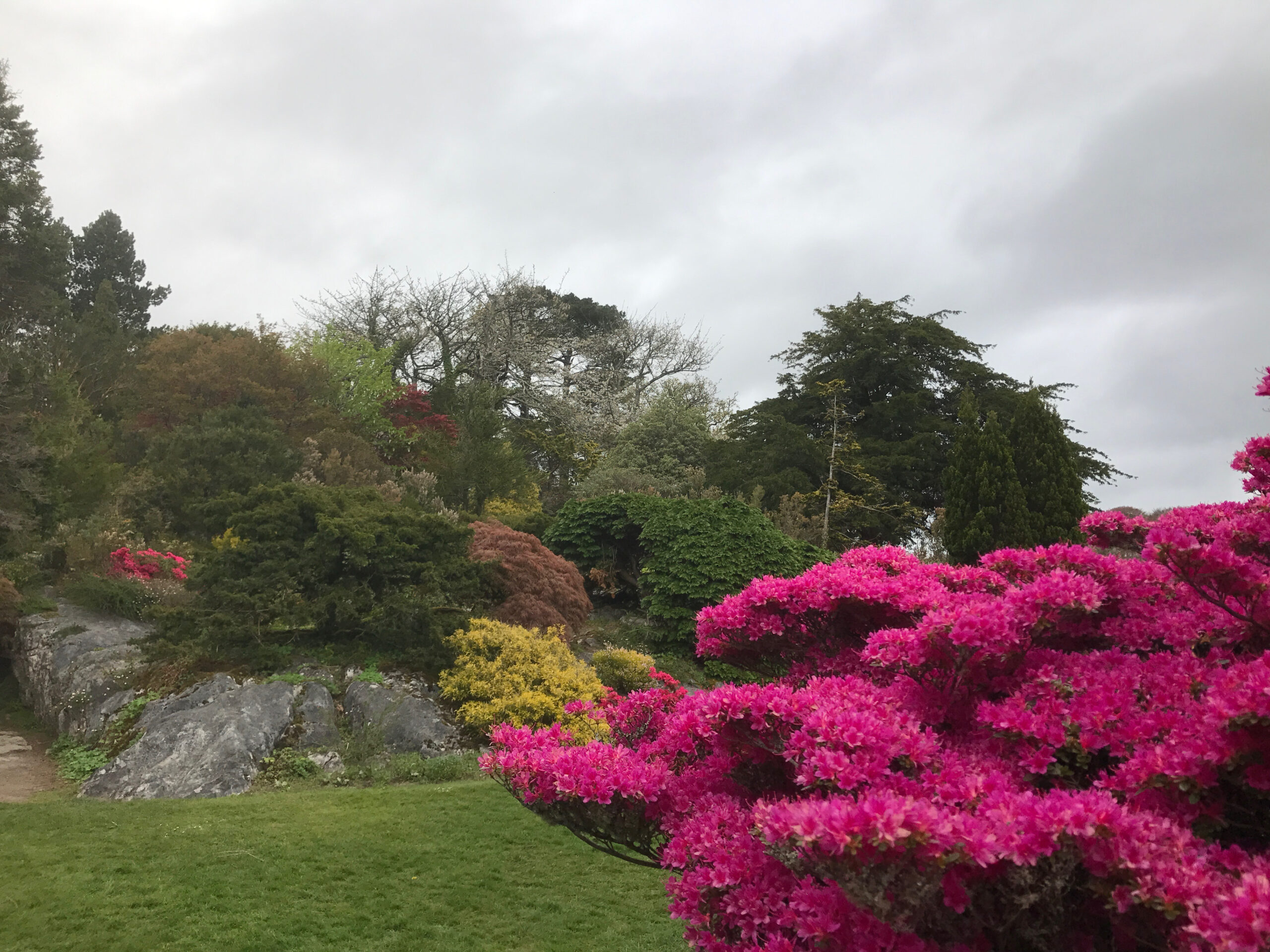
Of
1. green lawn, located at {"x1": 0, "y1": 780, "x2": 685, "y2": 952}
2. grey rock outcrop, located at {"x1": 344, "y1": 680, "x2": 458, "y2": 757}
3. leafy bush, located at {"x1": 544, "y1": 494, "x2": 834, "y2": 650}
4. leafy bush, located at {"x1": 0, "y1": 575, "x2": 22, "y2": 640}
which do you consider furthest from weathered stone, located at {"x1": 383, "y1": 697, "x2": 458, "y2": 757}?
leafy bush, located at {"x1": 0, "y1": 575, "x2": 22, "y2": 640}

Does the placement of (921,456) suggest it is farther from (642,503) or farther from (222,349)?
(222,349)

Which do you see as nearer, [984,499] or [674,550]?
[674,550]

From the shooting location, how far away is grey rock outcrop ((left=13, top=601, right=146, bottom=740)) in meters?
9.59

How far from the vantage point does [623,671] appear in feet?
34.6

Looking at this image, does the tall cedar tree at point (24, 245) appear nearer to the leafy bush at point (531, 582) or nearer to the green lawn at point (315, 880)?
the leafy bush at point (531, 582)

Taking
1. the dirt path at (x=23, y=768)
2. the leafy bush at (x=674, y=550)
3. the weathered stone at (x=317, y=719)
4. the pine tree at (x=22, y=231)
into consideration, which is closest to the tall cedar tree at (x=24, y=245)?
the pine tree at (x=22, y=231)

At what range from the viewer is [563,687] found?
30.4 feet

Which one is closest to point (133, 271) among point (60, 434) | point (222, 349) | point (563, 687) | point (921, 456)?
point (222, 349)

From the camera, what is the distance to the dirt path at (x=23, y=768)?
834cm

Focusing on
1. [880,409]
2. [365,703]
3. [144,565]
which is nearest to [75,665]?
[144,565]

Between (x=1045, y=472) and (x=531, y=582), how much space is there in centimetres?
1058

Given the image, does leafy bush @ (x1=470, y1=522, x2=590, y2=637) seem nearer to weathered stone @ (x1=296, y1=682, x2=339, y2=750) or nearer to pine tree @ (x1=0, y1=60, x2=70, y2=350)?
weathered stone @ (x1=296, y1=682, x2=339, y2=750)

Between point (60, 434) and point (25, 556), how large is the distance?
11.3 ft

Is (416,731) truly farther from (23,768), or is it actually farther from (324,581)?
(23,768)
